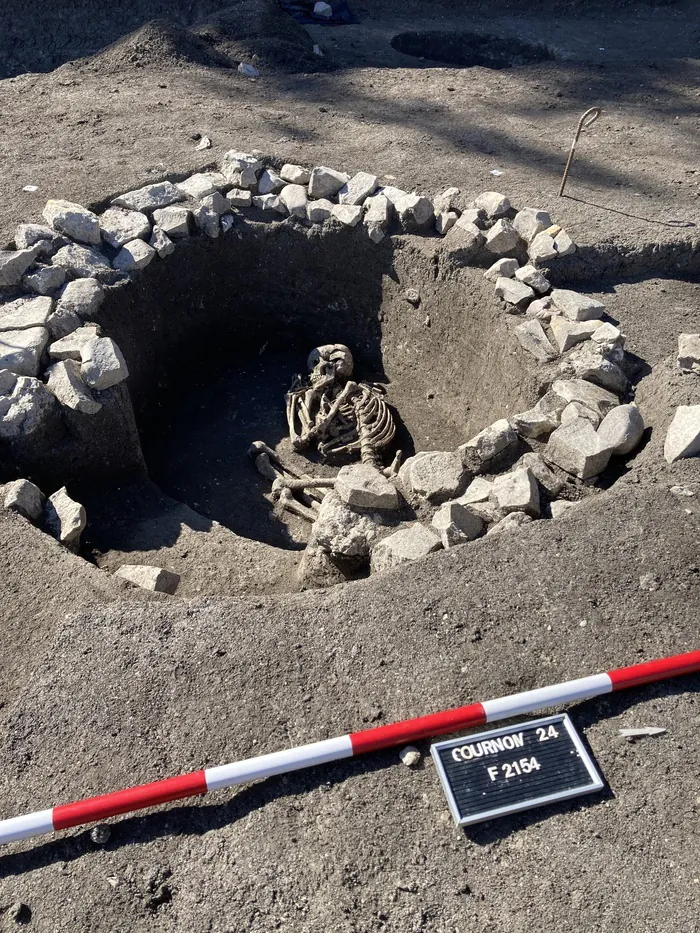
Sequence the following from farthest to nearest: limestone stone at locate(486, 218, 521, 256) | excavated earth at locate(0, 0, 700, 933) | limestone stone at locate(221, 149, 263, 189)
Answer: limestone stone at locate(221, 149, 263, 189) → limestone stone at locate(486, 218, 521, 256) → excavated earth at locate(0, 0, 700, 933)

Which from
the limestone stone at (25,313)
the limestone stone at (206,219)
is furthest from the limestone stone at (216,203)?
the limestone stone at (25,313)

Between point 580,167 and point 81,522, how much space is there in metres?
5.82

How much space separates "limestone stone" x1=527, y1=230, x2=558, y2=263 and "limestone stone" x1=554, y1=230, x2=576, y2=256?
0.11 ft

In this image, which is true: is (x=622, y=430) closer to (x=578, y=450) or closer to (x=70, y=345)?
(x=578, y=450)

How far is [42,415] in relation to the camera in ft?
15.7

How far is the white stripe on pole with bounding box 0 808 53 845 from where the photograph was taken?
8.82 feet

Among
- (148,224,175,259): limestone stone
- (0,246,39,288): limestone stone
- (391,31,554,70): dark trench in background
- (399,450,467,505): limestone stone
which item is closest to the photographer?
(399,450,467,505): limestone stone

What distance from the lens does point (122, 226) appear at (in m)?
6.07

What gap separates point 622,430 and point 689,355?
0.83m

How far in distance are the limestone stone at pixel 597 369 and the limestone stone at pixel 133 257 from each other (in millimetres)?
3474

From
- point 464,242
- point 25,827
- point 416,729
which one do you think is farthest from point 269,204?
point 25,827

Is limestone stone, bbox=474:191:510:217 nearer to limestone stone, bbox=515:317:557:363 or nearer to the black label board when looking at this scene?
limestone stone, bbox=515:317:557:363

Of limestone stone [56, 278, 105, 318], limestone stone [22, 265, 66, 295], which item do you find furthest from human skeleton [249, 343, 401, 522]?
limestone stone [22, 265, 66, 295]

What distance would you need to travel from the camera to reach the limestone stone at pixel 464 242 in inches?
236
